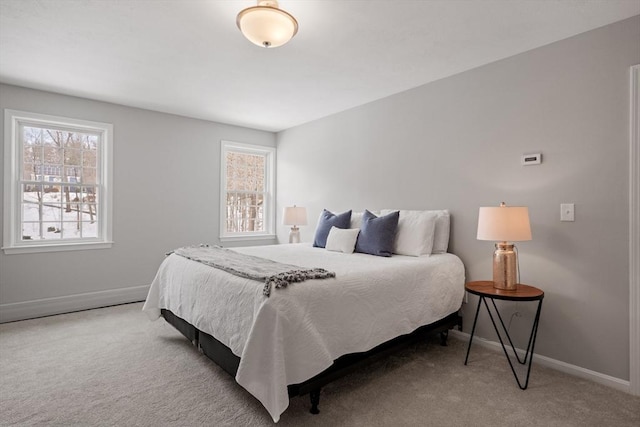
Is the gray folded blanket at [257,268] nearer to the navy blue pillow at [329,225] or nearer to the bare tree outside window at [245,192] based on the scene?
the navy blue pillow at [329,225]

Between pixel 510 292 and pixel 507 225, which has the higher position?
pixel 507 225

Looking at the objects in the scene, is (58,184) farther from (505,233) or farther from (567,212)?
(567,212)

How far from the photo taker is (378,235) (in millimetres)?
3219

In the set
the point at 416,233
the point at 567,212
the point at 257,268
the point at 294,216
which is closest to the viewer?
the point at 257,268

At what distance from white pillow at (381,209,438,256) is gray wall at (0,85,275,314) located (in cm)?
301

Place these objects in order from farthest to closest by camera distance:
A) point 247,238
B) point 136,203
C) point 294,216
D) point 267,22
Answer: point 247,238 → point 294,216 → point 136,203 → point 267,22

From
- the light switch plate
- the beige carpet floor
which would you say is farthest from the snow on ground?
the light switch plate

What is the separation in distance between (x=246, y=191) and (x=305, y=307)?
3924 mm

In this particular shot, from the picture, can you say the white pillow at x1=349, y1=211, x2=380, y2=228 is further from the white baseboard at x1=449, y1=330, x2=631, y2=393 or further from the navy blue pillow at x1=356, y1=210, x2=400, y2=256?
the white baseboard at x1=449, y1=330, x2=631, y2=393

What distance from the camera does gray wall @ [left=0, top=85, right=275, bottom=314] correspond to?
3707mm

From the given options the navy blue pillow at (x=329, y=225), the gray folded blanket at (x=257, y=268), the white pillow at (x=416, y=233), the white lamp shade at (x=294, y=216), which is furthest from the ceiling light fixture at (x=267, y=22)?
the white lamp shade at (x=294, y=216)

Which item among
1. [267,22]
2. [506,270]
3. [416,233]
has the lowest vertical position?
[506,270]

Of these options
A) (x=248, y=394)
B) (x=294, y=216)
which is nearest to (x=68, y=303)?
(x=294, y=216)

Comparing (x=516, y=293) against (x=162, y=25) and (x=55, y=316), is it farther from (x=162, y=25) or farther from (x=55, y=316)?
(x=55, y=316)
